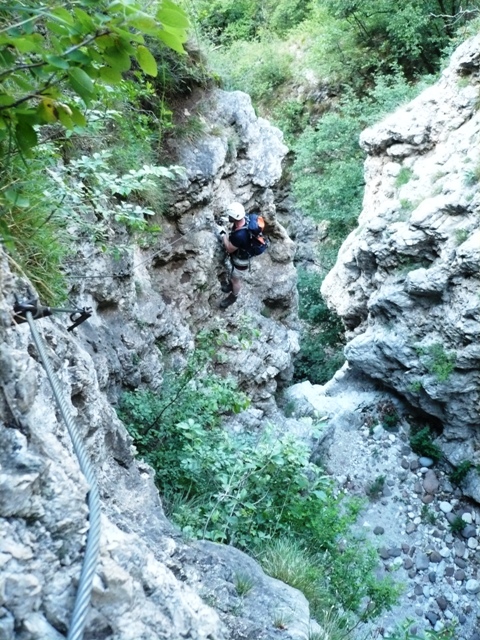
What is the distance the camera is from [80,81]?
1.29 m

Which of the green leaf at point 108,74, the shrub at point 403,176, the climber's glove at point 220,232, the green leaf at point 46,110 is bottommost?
the shrub at point 403,176

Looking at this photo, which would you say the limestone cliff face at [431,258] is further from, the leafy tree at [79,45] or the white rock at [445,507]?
the leafy tree at [79,45]

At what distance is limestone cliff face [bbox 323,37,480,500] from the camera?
7656mm

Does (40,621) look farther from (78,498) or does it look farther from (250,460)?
(250,460)

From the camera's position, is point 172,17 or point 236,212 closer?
point 172,17

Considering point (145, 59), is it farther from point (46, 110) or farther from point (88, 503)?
point (88, 503)

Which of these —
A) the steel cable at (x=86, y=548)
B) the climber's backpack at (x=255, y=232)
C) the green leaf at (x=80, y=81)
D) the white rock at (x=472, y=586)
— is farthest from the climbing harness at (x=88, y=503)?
the white rock at (x=472, y=586)

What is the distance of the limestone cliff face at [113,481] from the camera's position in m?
1.56

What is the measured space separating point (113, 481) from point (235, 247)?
4576 millimetres

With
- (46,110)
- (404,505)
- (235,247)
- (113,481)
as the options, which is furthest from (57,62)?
(404,505)

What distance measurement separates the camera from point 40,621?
1451 millimetres

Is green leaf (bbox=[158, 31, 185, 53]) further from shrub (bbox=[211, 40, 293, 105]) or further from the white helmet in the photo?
shrub (bbox=[211, 40, 293, 105])

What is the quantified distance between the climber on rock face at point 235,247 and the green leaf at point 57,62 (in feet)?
18.0

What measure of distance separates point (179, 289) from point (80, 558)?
18.4 feet
